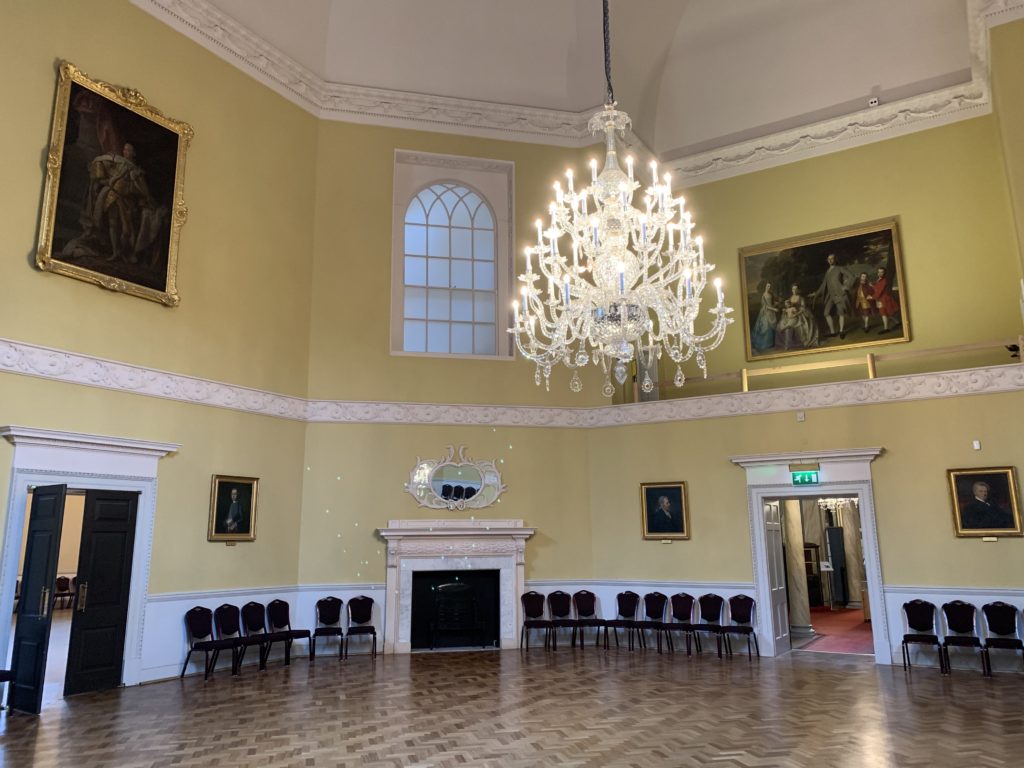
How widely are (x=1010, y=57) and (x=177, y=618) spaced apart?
13116 mm

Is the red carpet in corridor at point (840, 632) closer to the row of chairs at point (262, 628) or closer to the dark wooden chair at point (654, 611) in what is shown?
the dark wooden chair at point (654, 611)

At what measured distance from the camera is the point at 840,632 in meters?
13.8

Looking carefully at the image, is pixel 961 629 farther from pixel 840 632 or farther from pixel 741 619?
pixel 840 632

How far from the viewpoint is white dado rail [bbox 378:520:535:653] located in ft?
37.7

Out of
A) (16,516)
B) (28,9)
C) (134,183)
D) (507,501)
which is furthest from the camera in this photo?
(507,501)

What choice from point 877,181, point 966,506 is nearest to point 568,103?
point 877,181

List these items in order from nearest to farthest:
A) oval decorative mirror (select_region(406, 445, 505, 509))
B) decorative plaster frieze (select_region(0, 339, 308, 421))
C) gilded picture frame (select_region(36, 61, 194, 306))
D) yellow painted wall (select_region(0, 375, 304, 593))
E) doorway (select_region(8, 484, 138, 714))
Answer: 1. doorway (select_region(8, 484, 138, 714))
2. decorative plaster frieze (select_region(0, 339, 308, 421))
3. yellow painted wall (select_region(0, 375, 304, 593))
4. gilded picture frame (select_region(36, 61, 194, 306))
5. oval decorative mirror (select_region(406, 445, 505, 509))

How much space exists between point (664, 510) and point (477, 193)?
252 inches

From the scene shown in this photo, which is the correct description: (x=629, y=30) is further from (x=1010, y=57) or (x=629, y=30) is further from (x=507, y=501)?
(x=507, y=501)

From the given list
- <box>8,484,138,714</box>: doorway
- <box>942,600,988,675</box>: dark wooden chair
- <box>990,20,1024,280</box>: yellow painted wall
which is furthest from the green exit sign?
<box>8,484,138,714</box>: doorway

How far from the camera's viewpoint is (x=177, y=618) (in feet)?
31.5

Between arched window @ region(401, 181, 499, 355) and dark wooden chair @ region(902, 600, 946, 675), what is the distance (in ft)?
24.1

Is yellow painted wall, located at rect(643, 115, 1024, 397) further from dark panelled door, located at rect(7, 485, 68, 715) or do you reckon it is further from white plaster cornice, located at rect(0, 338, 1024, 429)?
dark panelled door, located at rect(7, 485, 68, 715)

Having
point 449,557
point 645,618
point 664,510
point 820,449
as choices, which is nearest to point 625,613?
point 645,618
